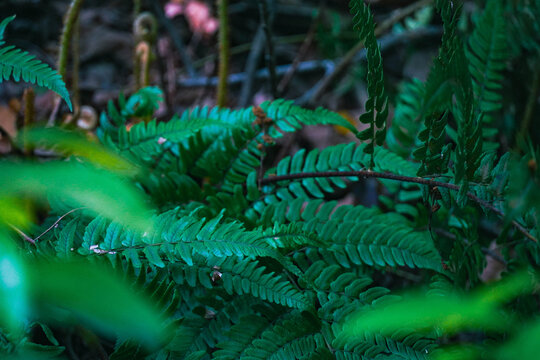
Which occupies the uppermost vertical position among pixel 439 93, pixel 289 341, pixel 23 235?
pixel 439 93

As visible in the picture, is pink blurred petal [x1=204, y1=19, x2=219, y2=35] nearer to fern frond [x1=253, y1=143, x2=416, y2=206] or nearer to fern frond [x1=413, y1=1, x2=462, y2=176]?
fern frond [x1=253, y1=143, x2=416, y2=206]

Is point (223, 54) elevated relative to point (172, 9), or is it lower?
lower

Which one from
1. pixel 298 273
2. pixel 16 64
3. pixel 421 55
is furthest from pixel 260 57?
pixel 298 273

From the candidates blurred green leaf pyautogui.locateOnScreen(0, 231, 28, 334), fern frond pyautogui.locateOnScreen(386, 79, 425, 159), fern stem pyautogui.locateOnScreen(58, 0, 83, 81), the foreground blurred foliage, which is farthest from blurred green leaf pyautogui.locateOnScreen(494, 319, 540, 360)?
fern stem pyautogui.locateOnScreen(58, 0, 83, 81)

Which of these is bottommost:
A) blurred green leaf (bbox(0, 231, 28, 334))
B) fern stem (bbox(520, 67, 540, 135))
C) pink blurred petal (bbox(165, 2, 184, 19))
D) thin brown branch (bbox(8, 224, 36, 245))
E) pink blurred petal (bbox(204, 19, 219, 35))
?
thin brown branch (bbox(8, 224, 36, 245))

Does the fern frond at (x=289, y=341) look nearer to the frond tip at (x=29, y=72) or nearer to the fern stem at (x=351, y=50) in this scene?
the frond tip at (x=29, y=72)

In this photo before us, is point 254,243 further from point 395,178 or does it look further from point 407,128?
point 407,128

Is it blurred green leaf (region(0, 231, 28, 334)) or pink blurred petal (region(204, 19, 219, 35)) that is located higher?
pink blurred petal (region(204, 19, 219, 35))

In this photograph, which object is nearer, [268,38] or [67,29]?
[67,29]

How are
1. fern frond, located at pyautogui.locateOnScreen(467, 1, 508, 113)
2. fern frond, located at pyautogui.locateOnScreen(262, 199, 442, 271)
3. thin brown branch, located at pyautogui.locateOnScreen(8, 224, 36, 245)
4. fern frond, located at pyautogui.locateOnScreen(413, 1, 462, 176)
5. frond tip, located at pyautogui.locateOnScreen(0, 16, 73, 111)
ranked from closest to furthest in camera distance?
fern frond, located at pyautogui.locateOnScreen(413, 1, 462, 176) < thin brown branch, located at pyautogui.locateOnScreen(8, 224, 36, 245) < frond tip, located at pyautogui.locateOnScreen(0, 16, 73, 111) < fern frond, located at pyautogui.locateOnScreen(262, 199, 442, 271) < fern frond, located at pyautogui.locateOnScreen(467, 1, 508, 113)

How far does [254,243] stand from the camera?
1.00 m

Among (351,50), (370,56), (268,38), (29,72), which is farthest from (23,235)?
(351,50)

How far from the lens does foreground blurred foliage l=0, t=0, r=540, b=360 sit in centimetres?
62

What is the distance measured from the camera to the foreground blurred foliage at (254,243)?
62cm
